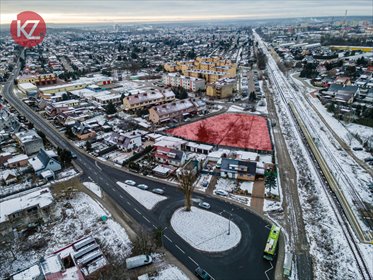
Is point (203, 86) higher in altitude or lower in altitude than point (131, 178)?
higher

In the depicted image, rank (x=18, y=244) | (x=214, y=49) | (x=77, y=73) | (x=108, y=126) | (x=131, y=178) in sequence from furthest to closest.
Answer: (x=214, y=49), (x=77, y=73), (x=108, y=126), (x=131, y=178), (x=18, y=244)

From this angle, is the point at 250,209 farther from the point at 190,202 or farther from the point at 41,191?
the point at 41,191

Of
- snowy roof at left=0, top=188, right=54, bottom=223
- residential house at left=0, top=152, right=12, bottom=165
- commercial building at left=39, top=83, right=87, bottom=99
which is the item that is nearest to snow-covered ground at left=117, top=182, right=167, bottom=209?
snowy roof at left=0, top=188, right=54, bottom=223

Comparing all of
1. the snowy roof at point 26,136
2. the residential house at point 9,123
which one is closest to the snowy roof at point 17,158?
the snowy roof at point 26,136

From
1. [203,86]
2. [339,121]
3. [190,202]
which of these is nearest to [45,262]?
[190,202]

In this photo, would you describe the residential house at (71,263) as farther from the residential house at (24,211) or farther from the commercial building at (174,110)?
the commercial building at (174,110)

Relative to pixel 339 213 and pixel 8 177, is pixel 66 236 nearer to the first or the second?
pixel 8 177

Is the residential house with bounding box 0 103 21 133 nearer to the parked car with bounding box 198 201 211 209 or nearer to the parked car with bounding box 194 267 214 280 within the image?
the parked car with bounding box 198 201 211 209
